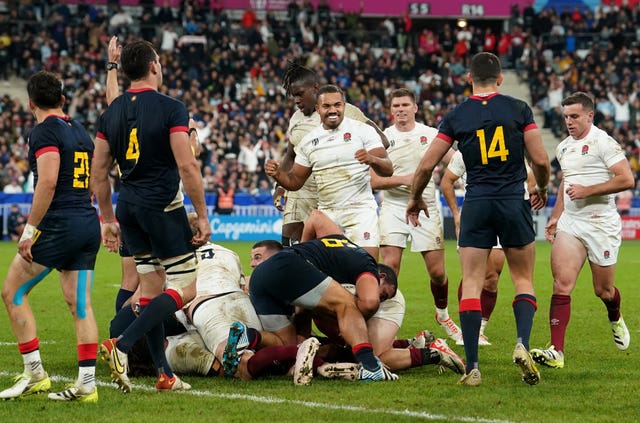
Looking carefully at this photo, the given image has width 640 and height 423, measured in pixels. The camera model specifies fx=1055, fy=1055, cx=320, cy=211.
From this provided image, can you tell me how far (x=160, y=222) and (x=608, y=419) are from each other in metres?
3.36

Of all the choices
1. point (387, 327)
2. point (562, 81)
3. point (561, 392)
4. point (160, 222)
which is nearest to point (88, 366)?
point (160, 222)

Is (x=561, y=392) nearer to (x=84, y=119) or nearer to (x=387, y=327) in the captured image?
(x=387, y=327)

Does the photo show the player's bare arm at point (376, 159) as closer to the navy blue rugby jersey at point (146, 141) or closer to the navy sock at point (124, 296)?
the navy blue rugby jersey at point (146, 141)

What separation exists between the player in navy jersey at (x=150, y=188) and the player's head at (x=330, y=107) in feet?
7.86

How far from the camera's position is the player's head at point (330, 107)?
984 centimetres

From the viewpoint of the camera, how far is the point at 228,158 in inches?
1230

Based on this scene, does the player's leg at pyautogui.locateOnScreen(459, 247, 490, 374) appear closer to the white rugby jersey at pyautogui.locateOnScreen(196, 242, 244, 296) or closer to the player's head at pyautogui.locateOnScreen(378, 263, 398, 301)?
the player's head at pyautogui.locateOnScreen(378, 263, 398, 301)

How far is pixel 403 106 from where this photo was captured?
11555 mm

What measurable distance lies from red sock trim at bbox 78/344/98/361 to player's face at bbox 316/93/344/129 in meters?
3.44

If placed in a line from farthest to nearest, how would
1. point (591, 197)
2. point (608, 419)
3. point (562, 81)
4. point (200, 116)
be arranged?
1. point (562, 81)
2. point (200, 116)
3. point (591, 197)
4. point (608, 419)

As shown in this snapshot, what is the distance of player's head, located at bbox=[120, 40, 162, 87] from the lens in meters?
7.63

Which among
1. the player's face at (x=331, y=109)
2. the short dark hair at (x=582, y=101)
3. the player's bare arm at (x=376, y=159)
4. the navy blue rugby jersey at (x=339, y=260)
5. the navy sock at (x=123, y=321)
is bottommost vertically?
the navy sock at (x=123, y=321)

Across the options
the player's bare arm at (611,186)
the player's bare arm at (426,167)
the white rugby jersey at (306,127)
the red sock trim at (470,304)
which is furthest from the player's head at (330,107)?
the red sock trim at (470,304)

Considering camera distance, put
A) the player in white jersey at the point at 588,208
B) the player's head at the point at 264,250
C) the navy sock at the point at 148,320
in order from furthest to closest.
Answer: the player's head at the point at 264,250
the player in white jersey at the point at 588,208
the navy sock at the point at 148,320
